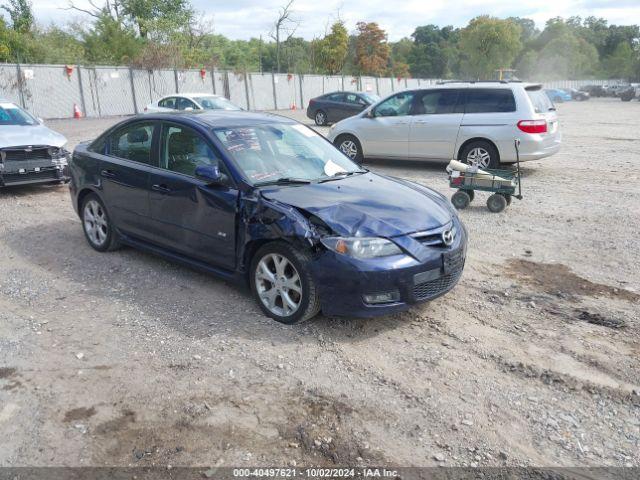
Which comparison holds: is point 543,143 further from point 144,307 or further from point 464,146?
point 144,307

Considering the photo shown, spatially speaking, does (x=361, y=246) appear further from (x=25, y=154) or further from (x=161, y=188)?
(x=25, y=154)

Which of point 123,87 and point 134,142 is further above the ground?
point 123,87

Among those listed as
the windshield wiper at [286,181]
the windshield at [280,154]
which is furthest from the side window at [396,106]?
the windshield wiper at [286,181]

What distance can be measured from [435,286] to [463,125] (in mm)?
7454

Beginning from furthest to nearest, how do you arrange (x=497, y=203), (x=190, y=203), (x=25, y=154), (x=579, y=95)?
(x=579, y=95)
(x=25, y=154)
(x=497, y=203)
(x=190, y=203)

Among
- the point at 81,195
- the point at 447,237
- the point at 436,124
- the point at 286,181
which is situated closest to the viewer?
the point at 447,237

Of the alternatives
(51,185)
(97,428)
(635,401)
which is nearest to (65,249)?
(97,428)

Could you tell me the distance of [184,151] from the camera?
543 cm

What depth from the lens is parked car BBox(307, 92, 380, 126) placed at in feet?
76.3

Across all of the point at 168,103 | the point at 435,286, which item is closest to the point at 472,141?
the point at 435,286

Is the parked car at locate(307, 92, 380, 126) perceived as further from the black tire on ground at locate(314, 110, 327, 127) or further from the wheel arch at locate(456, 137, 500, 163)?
the wheel arch at locate(456, 137, 500, 163)

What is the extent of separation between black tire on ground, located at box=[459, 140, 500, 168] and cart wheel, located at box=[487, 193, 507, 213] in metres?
2.63

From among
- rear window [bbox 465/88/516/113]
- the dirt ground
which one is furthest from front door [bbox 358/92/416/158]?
Answer: the dirt ground

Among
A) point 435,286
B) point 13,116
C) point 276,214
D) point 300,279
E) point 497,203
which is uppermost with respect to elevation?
point 13,116
